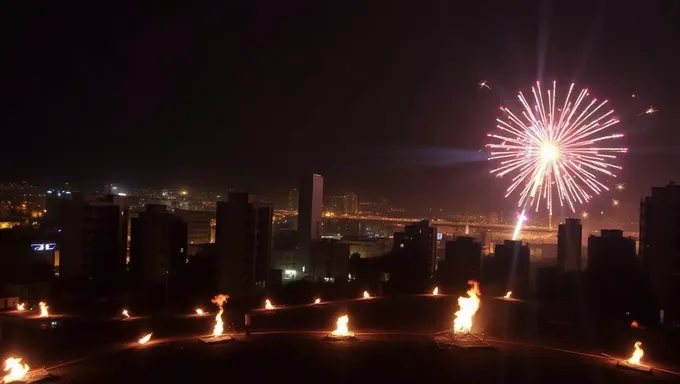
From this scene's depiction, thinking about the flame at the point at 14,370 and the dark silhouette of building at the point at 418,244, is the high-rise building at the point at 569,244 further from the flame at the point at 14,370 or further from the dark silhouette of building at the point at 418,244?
the flame at the point at 14,370

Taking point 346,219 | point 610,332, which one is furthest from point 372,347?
point 346,219

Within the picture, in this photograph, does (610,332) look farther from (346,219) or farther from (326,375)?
(346,219)

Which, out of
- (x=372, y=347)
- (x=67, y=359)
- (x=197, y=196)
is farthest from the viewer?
(x=197, y=196)

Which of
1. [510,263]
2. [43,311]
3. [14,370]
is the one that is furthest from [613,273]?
[14,370]

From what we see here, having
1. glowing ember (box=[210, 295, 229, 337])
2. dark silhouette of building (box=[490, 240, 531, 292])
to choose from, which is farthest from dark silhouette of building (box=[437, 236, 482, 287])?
glowing ember (box=[210, 295, 229, 337])

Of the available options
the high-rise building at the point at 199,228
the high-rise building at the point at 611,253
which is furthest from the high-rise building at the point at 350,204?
the high-rise building at the point at 611,253

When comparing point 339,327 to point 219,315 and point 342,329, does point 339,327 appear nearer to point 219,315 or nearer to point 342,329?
point 342,329

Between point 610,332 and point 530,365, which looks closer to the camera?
point 530,365
